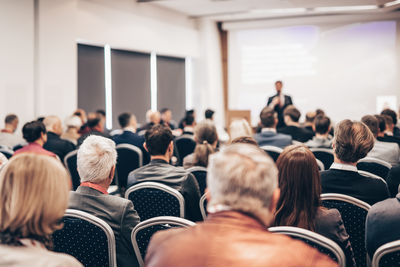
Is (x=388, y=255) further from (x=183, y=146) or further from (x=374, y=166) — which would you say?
(x=183, y=146)

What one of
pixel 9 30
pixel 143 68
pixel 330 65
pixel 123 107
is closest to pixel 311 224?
pixel 9 30

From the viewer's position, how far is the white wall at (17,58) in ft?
22.4

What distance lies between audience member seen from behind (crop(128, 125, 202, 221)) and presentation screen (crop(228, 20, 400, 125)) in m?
8.73

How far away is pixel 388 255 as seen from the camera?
5.19ft

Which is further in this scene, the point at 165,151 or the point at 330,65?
the point at 330,65

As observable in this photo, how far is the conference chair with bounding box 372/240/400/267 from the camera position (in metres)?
1.55

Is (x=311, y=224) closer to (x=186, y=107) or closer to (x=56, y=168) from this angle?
(x=56, y=168)

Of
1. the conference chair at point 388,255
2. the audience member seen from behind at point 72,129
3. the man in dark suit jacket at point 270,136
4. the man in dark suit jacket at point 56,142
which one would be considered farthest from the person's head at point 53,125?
the conference chair at point 388,255

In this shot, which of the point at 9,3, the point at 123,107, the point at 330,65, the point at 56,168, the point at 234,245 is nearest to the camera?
the point at 234,245

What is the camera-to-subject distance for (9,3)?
6848 mm

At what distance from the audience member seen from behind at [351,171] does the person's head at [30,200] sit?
174 cm

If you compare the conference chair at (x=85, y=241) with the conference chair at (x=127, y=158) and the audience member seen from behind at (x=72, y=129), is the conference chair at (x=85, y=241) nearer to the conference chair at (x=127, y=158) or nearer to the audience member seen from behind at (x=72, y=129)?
the conference chair at (x=127, y=158)

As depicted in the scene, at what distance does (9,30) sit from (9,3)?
40cm

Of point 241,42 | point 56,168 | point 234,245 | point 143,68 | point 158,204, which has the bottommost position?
point 158,204
